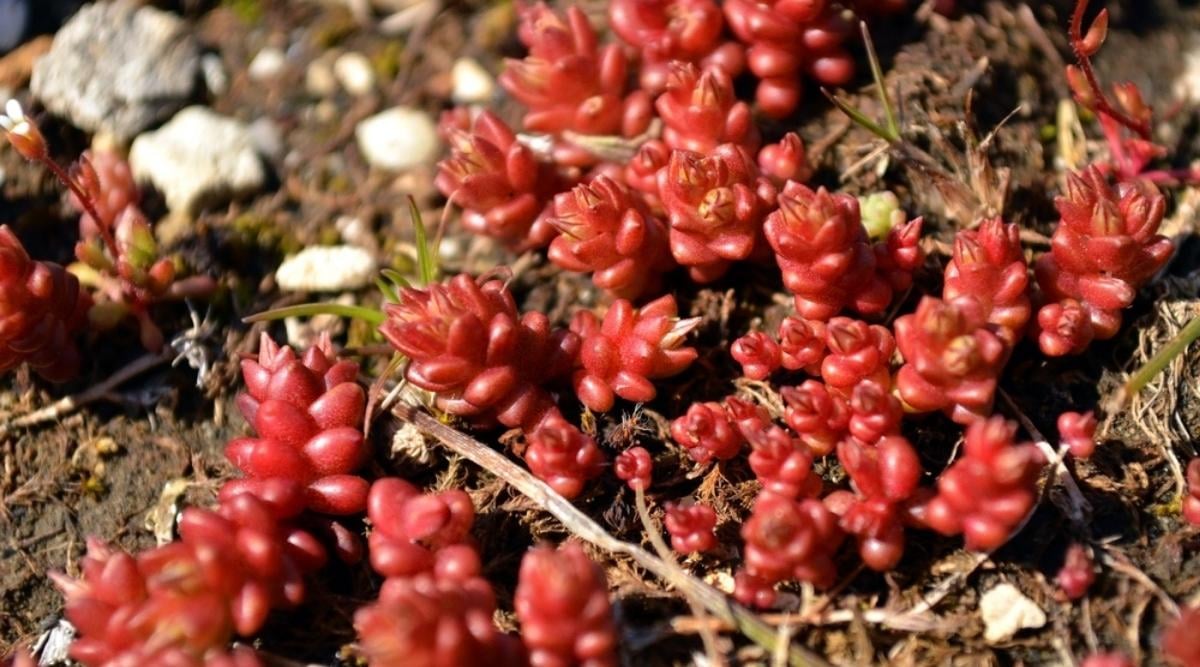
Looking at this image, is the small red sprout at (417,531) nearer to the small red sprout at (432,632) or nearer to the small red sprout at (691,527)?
the small red sprout at (432,632)

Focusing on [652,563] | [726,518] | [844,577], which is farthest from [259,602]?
[844,577]

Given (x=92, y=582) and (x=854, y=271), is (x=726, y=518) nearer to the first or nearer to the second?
(x=854, y=271)

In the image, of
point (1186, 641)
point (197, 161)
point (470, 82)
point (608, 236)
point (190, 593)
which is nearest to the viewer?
point (1186, 641)

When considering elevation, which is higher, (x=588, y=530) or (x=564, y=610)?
(x=564, y=610)

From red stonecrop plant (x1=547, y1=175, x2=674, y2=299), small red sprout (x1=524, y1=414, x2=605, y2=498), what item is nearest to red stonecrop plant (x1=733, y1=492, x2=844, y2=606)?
small red sprout (x1=524, y1=414, x2=605, y2=498)

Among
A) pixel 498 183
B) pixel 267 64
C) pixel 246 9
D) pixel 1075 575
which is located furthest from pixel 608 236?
pixel 246 9

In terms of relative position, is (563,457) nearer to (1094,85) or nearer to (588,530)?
(588,530)

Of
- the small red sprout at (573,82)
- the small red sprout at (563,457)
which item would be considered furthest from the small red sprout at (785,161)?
the small red sprout at (563,457)

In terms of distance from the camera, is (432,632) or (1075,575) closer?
(432,632)
